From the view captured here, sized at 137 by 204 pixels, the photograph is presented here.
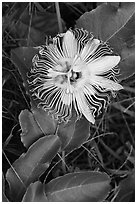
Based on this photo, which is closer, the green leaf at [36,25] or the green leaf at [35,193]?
the green leaf at [35,193]

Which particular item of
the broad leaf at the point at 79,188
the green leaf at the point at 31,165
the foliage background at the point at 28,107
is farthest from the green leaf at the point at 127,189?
the green leaf at the point at 31,165

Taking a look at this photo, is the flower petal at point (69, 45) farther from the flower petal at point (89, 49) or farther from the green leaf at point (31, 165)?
the green leaf at point (31, 165)

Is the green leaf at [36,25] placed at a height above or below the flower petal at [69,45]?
above

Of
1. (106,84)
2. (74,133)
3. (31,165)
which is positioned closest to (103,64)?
(106,84)

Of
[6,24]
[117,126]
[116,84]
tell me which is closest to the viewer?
[116,84]

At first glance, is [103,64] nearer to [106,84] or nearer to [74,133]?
[106,84]

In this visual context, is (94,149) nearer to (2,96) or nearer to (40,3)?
(2,96)

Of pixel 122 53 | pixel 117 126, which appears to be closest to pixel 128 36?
pixel 122 53

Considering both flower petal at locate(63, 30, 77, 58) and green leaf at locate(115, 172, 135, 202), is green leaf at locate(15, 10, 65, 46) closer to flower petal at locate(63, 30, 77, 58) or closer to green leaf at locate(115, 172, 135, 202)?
flower petal at locate(63, 30, 77, 58)
